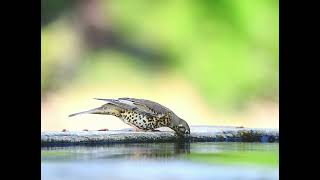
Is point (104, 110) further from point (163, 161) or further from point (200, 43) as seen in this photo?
point (200, 43)

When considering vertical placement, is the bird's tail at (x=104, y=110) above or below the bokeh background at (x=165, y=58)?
below

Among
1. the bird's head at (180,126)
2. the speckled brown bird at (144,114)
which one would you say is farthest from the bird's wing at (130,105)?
the bird's head at (180,126)

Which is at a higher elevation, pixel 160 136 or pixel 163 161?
pixel 160 136

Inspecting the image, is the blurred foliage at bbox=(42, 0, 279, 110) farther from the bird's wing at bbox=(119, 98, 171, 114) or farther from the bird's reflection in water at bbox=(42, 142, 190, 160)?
the bird's reflection in water at bbox=(42, 142, 190, 160)

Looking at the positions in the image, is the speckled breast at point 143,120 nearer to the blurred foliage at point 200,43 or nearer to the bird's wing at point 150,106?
the bird's wing at point 150,106

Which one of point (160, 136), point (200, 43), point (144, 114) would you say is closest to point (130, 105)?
point (144, 114)
